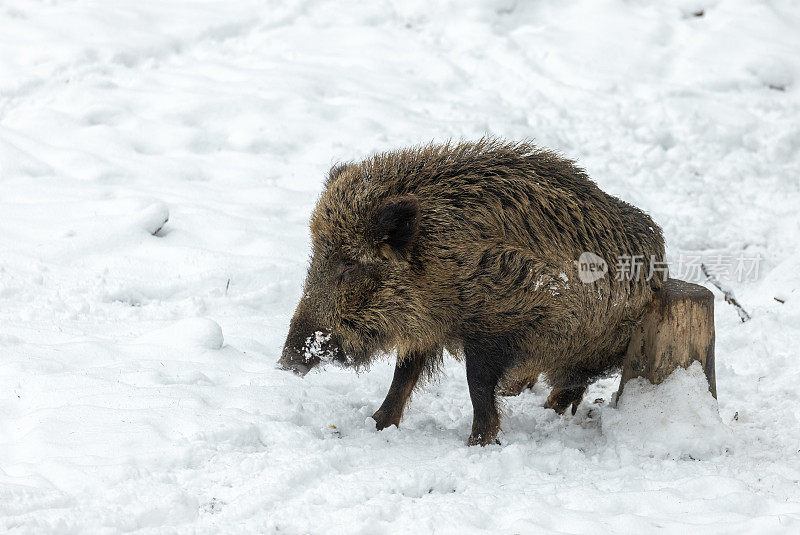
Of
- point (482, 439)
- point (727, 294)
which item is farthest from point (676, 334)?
point (727, 294)

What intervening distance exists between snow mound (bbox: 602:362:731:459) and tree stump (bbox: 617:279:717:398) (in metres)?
0.06

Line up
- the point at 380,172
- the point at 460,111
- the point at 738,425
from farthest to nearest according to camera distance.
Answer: the point at 460,111 → the point at 738,425 → the point at 380,172

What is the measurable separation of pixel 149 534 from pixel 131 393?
1351mm

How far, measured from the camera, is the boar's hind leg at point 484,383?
4406 millimetres

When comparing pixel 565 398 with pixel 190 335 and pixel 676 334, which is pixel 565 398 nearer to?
pixel 676 334

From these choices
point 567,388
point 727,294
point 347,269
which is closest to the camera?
point 347,269

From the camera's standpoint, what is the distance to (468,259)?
4.19 meters

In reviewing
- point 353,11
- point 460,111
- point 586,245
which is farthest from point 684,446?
point 353,11

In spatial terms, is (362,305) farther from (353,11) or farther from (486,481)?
(353,11)

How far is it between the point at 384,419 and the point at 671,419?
163 centimetres

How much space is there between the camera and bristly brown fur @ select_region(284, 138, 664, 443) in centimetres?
422

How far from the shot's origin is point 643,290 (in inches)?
180

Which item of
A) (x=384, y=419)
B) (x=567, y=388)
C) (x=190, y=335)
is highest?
(x=190, y=335)

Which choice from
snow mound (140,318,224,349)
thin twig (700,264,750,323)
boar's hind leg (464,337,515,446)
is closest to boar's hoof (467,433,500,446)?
boar's hind leg (464,337,515,446)
